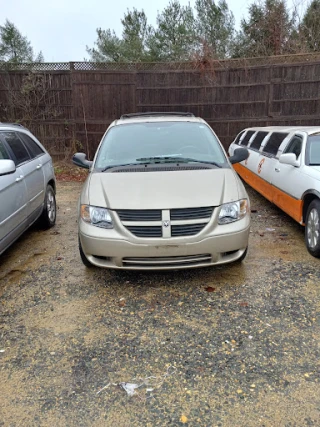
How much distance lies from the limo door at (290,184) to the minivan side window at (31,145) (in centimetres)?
378

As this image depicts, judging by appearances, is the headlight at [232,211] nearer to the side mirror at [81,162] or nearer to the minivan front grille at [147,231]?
the minivan front grille at [147,231]

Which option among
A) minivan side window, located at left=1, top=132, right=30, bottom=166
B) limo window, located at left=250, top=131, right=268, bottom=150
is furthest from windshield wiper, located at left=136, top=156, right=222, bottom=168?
limo window, located at left=250, top=131, right=268, bottom=150

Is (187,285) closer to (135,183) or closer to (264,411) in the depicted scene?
(135,183)

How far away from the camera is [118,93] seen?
10.1m

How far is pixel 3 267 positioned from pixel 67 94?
23.6 ft

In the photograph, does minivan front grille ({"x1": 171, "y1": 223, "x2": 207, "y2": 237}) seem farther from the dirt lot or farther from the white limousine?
the white limousine

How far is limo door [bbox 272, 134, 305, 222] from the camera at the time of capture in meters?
4.83

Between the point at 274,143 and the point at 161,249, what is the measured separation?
3981 mm

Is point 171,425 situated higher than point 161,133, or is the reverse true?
point 161,133

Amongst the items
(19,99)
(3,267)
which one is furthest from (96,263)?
(19,99)

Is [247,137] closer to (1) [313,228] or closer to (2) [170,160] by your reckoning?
(1) [313,228]

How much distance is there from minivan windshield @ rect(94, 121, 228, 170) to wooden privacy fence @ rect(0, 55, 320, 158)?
5.58 metres

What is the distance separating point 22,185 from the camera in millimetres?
4469

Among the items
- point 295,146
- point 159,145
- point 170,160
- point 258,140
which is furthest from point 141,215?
point 258,140
